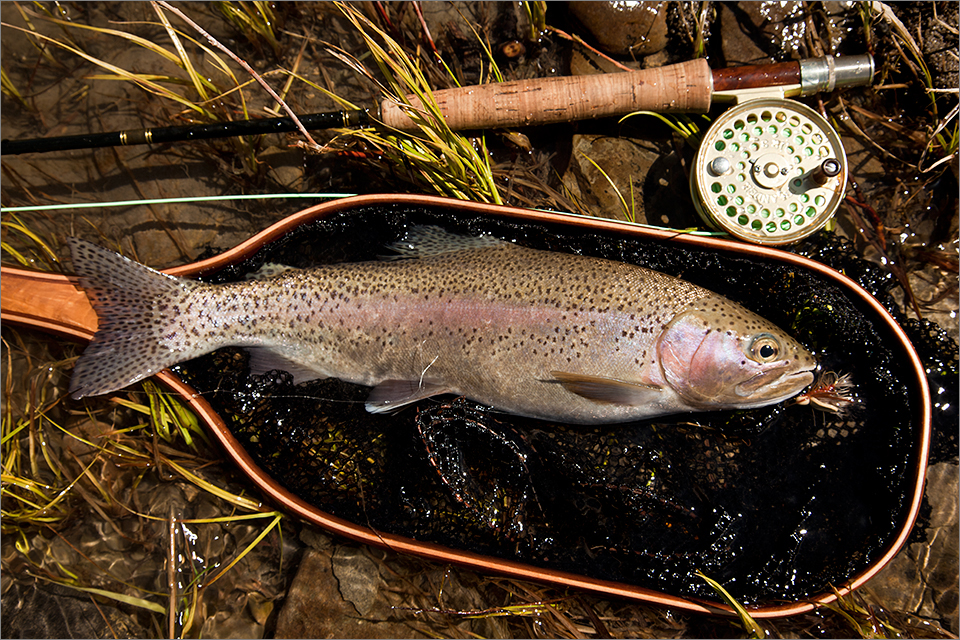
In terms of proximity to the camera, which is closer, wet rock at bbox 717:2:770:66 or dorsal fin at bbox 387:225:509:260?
dorsal fin at bbox 387:225:509:260

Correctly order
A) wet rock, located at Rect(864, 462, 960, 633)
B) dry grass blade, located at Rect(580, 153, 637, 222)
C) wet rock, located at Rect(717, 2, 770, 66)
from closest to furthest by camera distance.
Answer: wet rock, located at Rect(864, 462, 960, 633)
dry grass blade, located at Rect(580, 153, 637, 222)
wet rock, located at Rect(717, 2, 770, 66)

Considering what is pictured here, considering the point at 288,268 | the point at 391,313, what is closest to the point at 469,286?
the point at 391,313

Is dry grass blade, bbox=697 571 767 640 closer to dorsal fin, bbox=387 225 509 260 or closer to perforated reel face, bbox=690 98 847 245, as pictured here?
perforated reel face, bbox=690 98 847 245

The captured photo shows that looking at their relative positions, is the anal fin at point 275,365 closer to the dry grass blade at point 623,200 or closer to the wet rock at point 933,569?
the dry grass blade at point 623,200

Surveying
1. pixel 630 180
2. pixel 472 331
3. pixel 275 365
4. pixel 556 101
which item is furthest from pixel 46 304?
pixel 630 180

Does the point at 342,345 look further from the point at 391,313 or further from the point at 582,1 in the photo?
the point at 582,1

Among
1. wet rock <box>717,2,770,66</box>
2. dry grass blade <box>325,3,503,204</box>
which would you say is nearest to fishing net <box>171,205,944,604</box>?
dry grass blade <box>325,3,503,204</box>

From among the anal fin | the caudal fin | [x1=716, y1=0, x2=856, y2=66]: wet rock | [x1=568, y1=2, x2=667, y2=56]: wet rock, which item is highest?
[x1=568, y1=2, x2=667, y2=56]: wet rock
